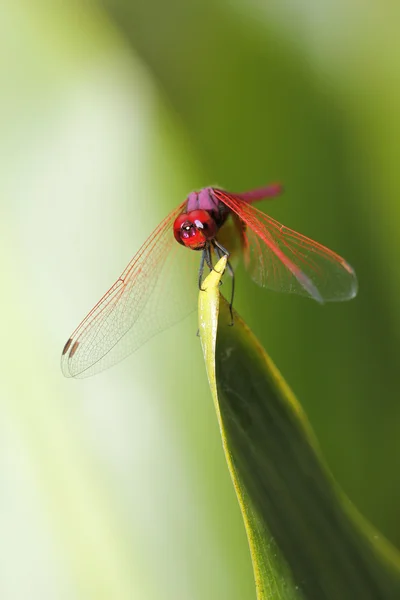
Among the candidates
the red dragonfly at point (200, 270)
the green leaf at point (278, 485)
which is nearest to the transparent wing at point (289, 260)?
the red dragonfly at point (200, 270)

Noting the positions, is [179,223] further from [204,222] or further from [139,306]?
[139,306]

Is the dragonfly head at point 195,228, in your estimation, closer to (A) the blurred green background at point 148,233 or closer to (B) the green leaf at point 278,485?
(A) the blurred green background at point 148,233

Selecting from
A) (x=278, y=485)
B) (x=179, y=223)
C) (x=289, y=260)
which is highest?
(x=179, y=223)

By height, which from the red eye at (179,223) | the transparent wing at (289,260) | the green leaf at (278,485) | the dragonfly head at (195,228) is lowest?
the green leaf at (278,485)

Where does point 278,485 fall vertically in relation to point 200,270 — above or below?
below

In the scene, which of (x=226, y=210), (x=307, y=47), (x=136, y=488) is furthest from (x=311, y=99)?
(x=136, y=488)

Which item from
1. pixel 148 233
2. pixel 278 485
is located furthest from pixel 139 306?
pixel 278 485

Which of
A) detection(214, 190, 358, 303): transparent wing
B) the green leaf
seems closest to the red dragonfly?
detection(214, 190, 358, 303): transparent wing

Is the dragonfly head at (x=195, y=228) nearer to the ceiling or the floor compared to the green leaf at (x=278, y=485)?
nearer to the ceiling
